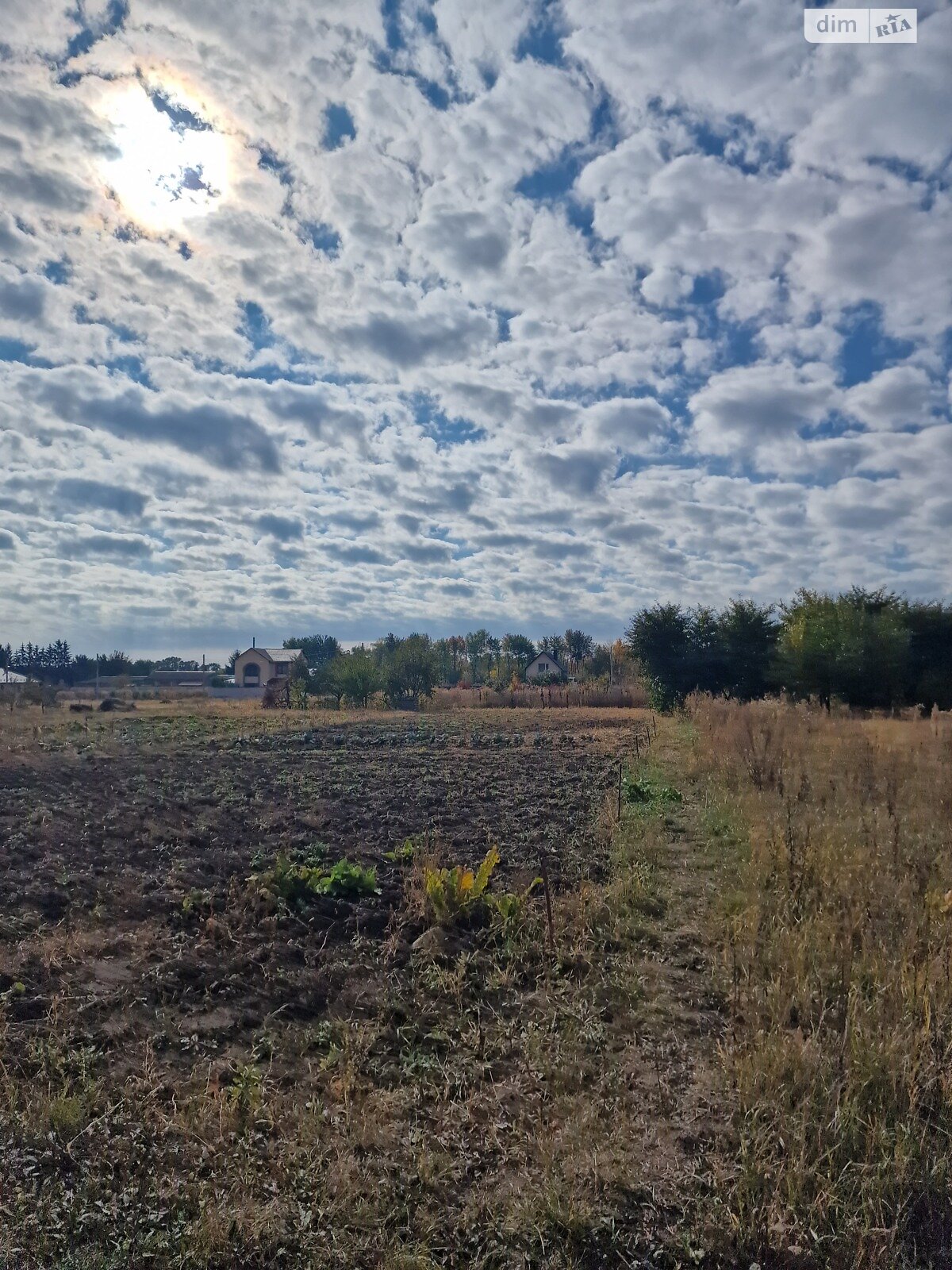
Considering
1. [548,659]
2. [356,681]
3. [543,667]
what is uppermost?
[548,659]

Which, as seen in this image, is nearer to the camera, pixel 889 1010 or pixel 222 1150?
pixel 222 1150

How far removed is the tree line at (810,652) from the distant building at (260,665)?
5106cm

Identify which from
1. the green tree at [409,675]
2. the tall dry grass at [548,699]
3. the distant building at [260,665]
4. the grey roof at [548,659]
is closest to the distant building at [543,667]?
the grey roof at [548,659]

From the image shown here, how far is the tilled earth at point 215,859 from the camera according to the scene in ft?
15.5

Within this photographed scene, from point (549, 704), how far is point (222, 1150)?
1689 inches

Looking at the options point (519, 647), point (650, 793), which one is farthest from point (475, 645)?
point (650, 793)

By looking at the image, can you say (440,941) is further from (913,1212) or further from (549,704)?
(549,704)

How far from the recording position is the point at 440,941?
18.6 ft

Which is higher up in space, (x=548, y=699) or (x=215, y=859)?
(x=548, y=699)

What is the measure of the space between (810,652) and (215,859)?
83.0ft

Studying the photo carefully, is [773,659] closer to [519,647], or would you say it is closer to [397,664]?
[397,664]

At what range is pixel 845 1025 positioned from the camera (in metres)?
4.06

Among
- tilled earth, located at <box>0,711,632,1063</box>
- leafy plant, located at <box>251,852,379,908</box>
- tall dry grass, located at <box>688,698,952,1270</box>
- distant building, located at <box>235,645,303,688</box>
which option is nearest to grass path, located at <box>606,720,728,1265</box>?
tall dry grass, located at <box>688,698,952,1270</box>

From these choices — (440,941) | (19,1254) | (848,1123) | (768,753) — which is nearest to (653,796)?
(768,753)
